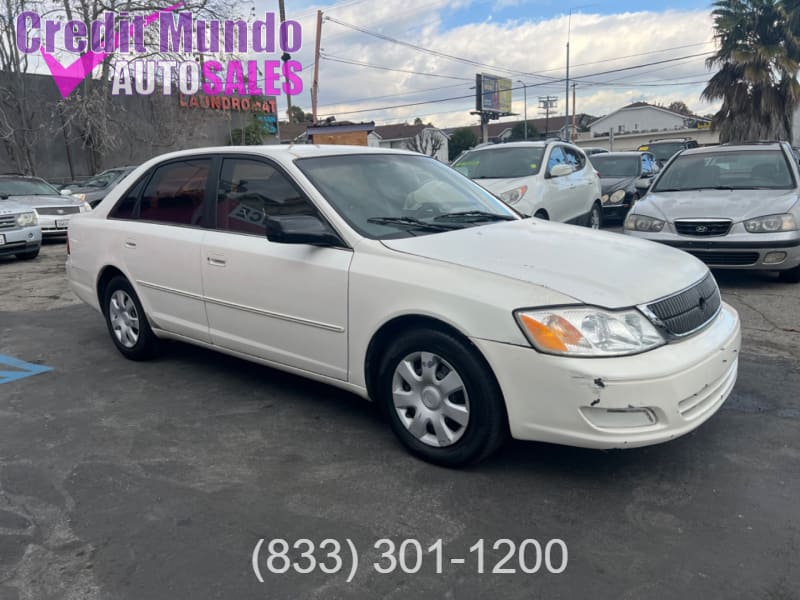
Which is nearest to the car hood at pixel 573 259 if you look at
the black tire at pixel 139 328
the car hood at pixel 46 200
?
the black tire at pixel 139 328

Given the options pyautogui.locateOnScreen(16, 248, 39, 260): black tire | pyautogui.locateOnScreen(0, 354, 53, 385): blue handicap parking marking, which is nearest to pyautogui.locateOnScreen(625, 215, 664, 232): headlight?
pyautogui.locateOnScreen(0, 354, 53, 385): blue handicap parking marking

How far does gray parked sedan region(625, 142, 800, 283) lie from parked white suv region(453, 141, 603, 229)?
1449 mm

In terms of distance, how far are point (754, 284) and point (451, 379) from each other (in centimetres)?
547

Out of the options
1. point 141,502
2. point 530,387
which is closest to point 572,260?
point 530,387

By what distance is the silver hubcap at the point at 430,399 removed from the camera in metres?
3.14

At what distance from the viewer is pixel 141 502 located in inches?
120

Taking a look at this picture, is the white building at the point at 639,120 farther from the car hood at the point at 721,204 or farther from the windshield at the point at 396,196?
the windshield at the point at 396,196

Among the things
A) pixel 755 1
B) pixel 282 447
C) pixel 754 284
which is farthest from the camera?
pixel 755 1

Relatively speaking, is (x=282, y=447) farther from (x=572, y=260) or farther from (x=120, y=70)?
(x=120, y=70)

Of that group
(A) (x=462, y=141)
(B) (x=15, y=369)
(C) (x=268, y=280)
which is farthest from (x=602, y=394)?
(A) (x=462, y=141)

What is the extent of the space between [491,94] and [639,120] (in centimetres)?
2703

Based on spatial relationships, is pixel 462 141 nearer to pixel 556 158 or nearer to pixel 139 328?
pixel 556 158

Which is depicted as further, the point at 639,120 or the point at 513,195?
the point at 639,120

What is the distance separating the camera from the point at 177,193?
469cm
